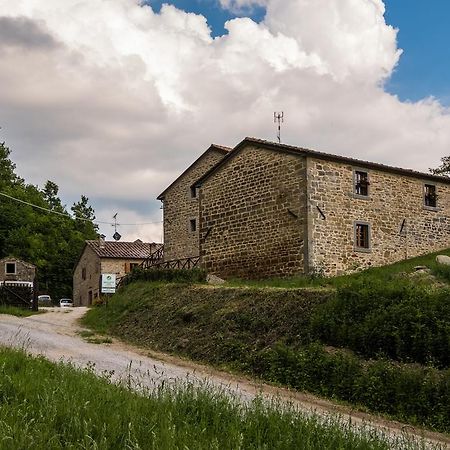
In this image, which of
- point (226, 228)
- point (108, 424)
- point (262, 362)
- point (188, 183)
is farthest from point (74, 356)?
point (188, 183)

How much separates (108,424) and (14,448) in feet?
3.85

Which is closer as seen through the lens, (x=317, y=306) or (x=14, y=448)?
(x=14, y=448)

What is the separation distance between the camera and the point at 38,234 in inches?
2486

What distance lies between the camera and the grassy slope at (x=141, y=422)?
20.5 ft

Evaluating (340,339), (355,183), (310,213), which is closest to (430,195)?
(355,183)

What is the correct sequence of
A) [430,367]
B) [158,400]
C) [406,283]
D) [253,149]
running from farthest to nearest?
[253,149] → [406,283] → [430,367] → [158,400]

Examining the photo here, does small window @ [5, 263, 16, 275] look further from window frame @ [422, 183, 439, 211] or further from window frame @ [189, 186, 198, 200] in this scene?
window frame @ [422, 183, 439, 211]

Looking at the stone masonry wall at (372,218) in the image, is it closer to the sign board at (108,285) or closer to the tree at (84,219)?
the sign board at (108,285)

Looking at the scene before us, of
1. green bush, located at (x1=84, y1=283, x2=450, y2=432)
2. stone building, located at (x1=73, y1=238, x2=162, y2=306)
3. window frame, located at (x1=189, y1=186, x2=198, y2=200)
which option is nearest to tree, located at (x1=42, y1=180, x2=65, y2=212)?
stone building, located at (x1=73, y1=238, x2=162, y2=306)

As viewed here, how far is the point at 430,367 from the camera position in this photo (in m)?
12.0

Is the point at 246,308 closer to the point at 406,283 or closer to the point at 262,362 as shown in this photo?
the point at 262,362

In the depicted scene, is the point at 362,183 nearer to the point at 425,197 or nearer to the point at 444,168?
the point at 425,197

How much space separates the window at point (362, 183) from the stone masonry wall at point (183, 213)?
1326cm

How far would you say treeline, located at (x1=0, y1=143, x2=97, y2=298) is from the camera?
197 ft
